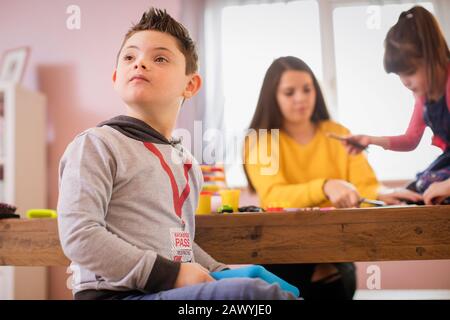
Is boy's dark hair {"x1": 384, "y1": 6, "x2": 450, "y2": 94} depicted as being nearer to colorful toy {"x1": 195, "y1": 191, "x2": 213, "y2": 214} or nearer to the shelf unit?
colorful toy {"x1": 195, "y1": 191, "x2": 213, "y2": 214}

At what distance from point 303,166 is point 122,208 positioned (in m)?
1.01

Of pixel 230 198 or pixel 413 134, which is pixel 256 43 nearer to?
pixel 413 134

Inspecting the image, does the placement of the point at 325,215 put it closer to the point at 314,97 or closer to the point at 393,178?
the point at 314,97

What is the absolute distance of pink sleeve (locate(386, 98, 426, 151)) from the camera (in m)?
1.79

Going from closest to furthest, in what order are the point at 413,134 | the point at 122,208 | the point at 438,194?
1. the point at 122,208
2. the point at 438,194
3. the point at 413,134

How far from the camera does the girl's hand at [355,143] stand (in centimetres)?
169

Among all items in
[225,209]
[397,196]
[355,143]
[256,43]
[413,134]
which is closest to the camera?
[225,209]

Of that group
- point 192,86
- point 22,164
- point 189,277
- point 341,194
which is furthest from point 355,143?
point 22,164

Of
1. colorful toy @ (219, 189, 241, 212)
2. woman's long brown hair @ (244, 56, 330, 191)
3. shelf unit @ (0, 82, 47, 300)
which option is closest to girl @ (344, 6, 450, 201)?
woman's long brown hair @ (244, 56, 330, 191)

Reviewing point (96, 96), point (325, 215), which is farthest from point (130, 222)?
point (96, 96)

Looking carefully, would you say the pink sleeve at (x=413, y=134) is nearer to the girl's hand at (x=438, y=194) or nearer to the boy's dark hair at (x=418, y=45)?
the boy's dark hair at (x=418, y=45)

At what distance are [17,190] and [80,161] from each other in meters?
1.77

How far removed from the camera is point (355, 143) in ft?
5.62

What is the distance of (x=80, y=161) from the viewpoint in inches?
26.8
